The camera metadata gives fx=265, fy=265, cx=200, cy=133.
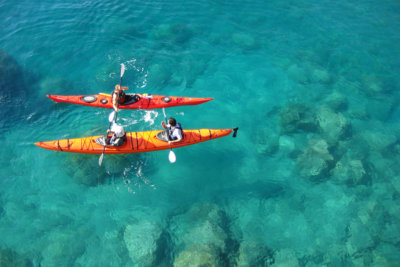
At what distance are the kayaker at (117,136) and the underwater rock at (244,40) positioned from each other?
411 inches

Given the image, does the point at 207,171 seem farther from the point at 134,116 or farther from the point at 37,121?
the point at 37,121

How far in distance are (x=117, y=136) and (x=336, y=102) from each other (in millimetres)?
11990

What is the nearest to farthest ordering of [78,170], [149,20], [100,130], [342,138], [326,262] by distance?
[326,262], [78,170], [100,130], [342,138], [149,20]

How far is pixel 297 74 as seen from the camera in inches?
631

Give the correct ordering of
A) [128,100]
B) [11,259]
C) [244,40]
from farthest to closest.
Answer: [244,40], [128,100], [11,259]

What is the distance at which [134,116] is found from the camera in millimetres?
13008

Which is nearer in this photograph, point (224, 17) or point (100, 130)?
point (100, 130)

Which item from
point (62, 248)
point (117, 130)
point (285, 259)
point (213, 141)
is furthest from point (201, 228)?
point (62, 248)

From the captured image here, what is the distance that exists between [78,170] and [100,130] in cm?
214

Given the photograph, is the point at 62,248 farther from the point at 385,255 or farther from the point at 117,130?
the point at 385,255

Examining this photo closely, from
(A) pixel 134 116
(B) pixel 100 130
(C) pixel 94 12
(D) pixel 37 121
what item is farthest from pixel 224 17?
(D) pixel 37 121

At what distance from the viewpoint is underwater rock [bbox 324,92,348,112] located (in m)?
14.9

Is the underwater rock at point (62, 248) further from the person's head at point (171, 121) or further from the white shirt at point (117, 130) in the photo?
the person's head at point (171, 121)

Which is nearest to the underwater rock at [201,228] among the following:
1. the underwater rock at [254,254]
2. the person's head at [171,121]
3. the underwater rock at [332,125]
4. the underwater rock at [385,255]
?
the underwater rock at [254,254]
